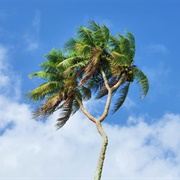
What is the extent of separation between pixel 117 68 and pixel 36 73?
208 inches

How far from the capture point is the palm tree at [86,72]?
25.9 metres

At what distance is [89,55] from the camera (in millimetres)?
26203

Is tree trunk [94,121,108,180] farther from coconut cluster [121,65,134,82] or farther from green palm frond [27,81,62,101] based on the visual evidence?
green palm frond [27,81,62,101]

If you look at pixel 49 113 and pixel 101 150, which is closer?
pixel 101 150

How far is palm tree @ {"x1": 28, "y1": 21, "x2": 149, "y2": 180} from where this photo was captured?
25.9 metres

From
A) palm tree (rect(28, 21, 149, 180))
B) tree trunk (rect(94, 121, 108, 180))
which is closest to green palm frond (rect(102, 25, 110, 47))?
palm tree (rect(28, 21, 149, 180))

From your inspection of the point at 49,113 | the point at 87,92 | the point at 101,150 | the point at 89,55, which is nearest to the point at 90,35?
the point at 89,55

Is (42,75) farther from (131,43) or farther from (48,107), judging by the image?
(131,43)

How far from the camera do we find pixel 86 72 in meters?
25.9

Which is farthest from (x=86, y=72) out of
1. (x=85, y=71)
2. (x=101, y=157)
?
(x=101, y=157)

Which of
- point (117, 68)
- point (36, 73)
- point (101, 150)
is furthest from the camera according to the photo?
point (36, 73)

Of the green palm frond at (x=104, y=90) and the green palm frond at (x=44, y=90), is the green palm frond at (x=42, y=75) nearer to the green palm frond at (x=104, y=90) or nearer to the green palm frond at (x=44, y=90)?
the green palm frond at (x=44, y=90)

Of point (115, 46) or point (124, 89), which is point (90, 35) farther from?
point (124, 89)

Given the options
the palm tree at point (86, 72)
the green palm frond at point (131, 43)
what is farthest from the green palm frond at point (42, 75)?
the green palm frond at point (131, 43)
